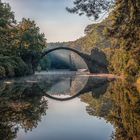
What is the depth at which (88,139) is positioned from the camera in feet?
39.1

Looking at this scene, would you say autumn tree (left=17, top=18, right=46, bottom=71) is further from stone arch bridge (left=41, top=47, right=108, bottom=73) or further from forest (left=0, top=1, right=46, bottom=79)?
stone arch bridge (left=41, top=47, right=108, bottom=73)

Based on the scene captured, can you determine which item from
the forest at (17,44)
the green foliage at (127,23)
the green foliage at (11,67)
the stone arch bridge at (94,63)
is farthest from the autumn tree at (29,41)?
the green foliage at (127,23)

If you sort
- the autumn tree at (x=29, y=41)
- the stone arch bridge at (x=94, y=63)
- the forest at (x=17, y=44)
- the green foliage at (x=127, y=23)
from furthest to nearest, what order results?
1. the stone arch bridge at (x=94, y=63)
2. the autumn tree at (x=29, y=41)
3. the forest at (x=17, y=44)
4. the green foliage at (x=127, y=23)

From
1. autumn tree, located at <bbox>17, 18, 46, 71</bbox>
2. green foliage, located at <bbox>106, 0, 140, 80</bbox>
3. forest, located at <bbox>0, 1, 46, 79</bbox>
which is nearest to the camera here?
green foliage, located at <bbox>106, 0, 140, 80</bbox>

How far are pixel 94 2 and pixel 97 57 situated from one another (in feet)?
246

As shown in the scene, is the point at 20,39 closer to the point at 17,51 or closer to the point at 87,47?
the point at 17,51

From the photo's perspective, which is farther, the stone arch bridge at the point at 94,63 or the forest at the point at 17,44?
→ the stone arch bridge at the point at 94,63

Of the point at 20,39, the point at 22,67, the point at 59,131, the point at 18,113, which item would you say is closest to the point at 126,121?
the point at 59,131

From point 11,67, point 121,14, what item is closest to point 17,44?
point 11,67

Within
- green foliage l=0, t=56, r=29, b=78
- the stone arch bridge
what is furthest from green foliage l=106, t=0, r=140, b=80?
the stone arch bridge

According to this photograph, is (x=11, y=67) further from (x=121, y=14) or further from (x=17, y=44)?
(x=121, y=14)

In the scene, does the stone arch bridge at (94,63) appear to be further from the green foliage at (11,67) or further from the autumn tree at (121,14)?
the autumn tree at (121,14)

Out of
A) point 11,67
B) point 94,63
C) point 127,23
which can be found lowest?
point 11,67

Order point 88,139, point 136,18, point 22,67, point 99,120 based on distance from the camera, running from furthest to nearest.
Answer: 1. point 22,67
2. point 136,18
3. point 99,120
4. point 88,139
